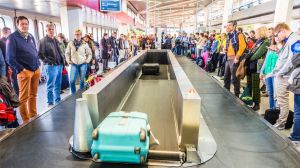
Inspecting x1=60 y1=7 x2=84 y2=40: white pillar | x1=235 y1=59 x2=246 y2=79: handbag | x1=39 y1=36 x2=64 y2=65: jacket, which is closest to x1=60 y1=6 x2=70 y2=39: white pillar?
x1=60 y1=7 x2=84 y2=40: white pillar

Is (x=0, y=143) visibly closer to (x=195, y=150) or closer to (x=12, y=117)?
(x=12, y=117)

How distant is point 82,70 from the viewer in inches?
197

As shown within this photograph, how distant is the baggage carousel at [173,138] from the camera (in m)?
1.52

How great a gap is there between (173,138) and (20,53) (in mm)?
2667

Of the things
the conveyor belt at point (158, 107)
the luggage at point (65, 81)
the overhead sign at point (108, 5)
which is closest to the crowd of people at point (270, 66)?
the conveyor belt at point (158, 107)

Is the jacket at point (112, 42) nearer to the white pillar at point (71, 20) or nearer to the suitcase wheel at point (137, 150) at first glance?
the white pillar at point (71, 20)

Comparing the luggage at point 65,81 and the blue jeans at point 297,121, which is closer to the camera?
the blue jeans at point 297,121

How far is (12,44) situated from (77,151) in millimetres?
2393

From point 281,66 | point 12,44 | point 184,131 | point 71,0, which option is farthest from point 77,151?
point 71,0

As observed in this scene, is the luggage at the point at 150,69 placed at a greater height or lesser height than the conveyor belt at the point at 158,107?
greater

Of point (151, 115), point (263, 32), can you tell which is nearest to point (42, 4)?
point (151, 115)

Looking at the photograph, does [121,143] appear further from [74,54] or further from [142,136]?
[74,54]

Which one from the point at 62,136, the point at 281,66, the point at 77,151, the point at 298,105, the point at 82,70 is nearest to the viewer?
the point at 77,151

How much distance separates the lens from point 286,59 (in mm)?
3043
